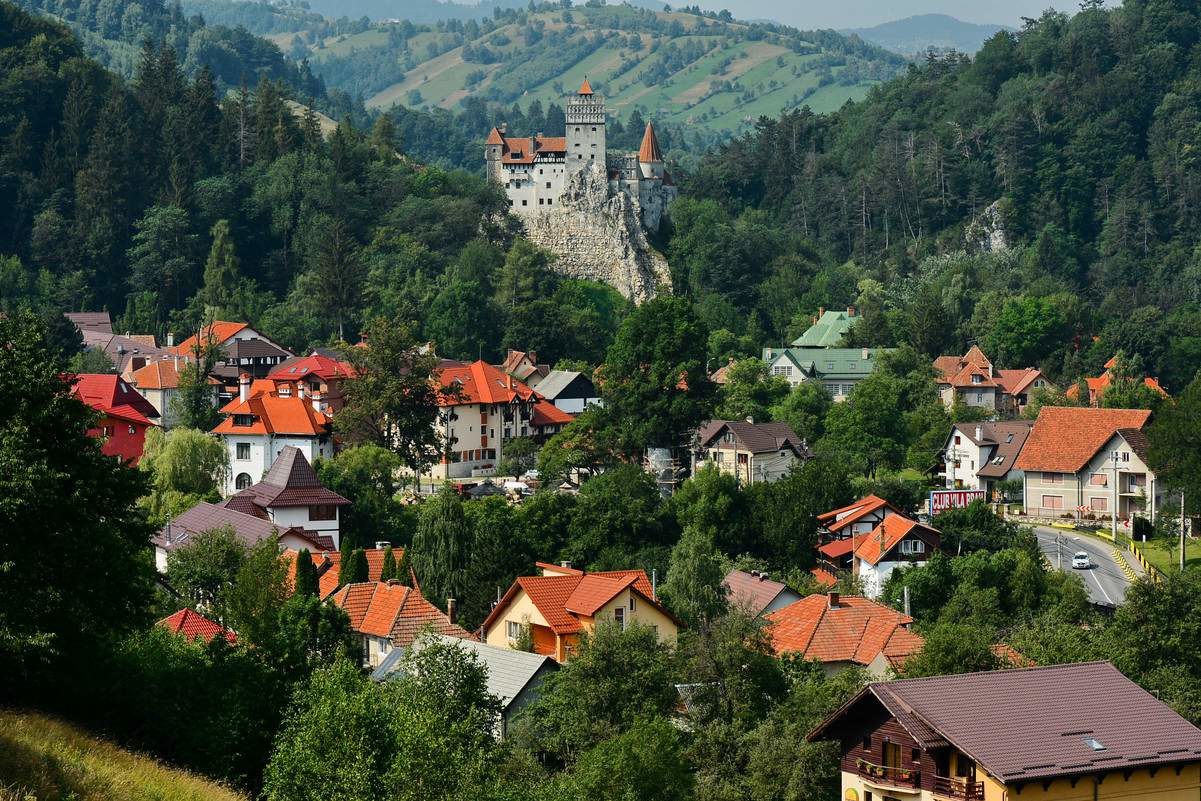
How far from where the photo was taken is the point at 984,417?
3292 inches

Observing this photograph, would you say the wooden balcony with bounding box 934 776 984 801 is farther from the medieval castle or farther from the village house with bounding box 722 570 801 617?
the medieval castle

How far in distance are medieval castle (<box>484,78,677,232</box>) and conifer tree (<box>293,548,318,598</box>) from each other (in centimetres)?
6038

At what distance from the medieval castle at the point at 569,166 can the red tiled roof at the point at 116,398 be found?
39461 mm

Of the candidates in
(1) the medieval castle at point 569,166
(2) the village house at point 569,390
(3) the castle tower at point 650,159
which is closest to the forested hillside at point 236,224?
(1) the medieval castle at point 569,166

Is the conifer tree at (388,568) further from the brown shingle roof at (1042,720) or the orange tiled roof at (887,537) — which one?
the brown shingle roof at (1042,720)

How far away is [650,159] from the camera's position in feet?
376

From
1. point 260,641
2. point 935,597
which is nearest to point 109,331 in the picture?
point 935,597

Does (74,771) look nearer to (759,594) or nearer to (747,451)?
(759,594)

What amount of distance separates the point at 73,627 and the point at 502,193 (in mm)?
82256

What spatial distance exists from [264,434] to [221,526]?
523 inches

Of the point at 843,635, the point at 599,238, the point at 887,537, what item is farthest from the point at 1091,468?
the point at 599,238

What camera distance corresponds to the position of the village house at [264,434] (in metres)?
68.4

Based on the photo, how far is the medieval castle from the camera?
10894cm

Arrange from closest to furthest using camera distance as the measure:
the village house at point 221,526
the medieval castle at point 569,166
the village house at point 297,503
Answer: the village house at point 221,526
the village house at point 297,503
the medieval castle at point 569,166
